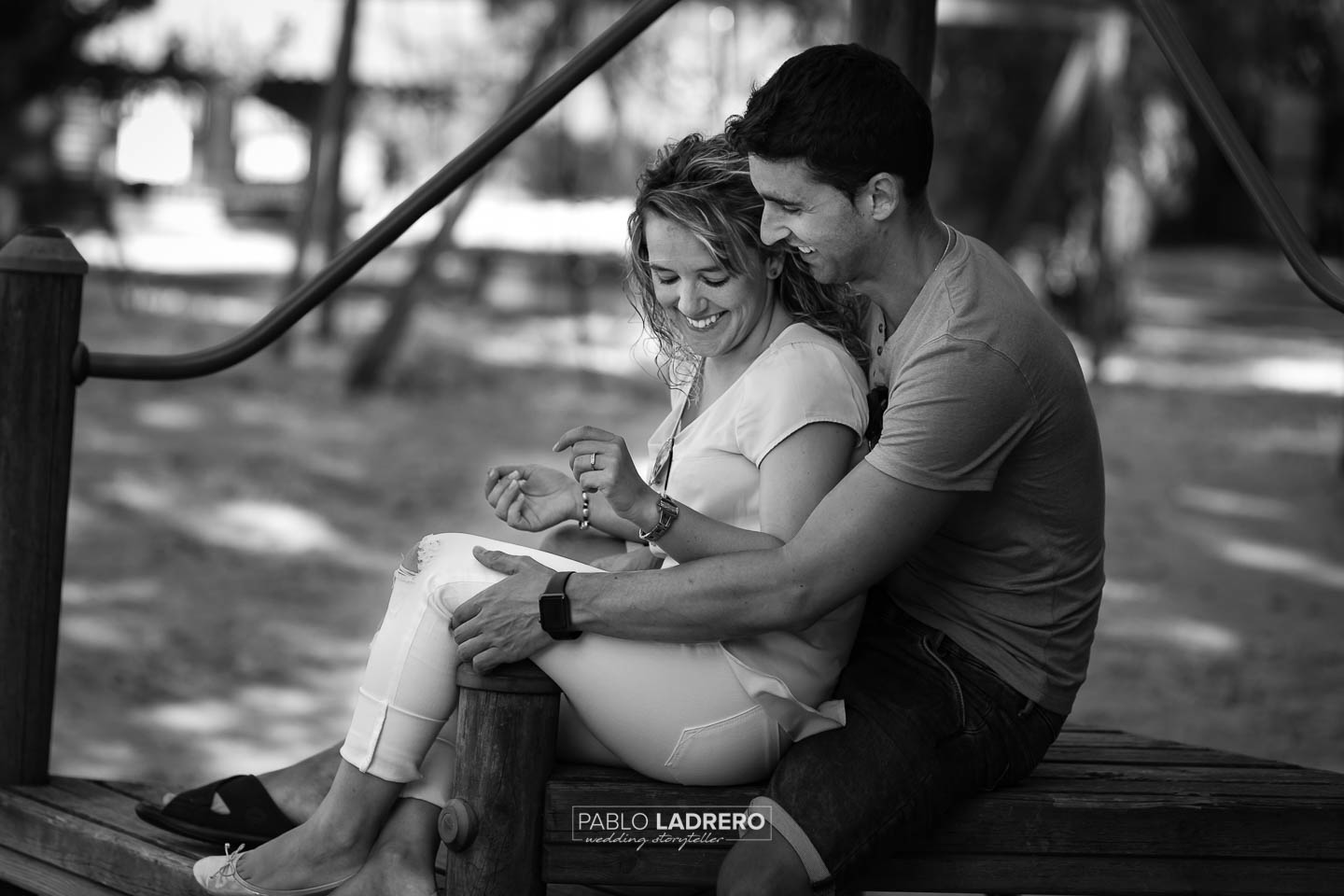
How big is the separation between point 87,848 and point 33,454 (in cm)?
66

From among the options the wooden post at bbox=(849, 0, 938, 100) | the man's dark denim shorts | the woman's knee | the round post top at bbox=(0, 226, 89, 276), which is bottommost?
the man's dark denim shorts

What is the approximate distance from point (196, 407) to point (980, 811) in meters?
6.55

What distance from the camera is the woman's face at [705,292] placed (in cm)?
221

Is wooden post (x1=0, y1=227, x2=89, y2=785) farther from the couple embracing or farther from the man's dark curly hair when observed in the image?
the man's dark curly hair

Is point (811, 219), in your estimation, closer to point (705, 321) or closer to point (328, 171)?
point (705, 321)

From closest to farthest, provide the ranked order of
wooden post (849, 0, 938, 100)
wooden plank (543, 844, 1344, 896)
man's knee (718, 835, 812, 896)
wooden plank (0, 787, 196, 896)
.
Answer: man's knee (718, 835, 812, 896) < wooden plank (543, 844, 1344, 896) < wooden plank (0, 787, 196, 896) < wooden post (849, 0, 938, 100)

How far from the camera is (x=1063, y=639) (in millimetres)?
2160

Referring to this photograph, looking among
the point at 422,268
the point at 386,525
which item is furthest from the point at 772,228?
the point at 422,268

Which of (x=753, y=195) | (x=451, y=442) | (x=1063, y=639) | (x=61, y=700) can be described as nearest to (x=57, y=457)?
(x=753, y=195)

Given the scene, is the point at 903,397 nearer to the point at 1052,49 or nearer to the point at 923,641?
the point at 923,641

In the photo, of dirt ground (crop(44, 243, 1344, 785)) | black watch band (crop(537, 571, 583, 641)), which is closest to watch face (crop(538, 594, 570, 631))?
black watch band (crop(537, 571, 583, 641))

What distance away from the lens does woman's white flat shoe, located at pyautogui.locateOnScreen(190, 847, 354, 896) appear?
218cm

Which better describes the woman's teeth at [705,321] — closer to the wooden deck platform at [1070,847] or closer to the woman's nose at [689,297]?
the woman's nose at [689,297]

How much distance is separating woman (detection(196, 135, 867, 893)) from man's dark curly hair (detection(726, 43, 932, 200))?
20 cm
